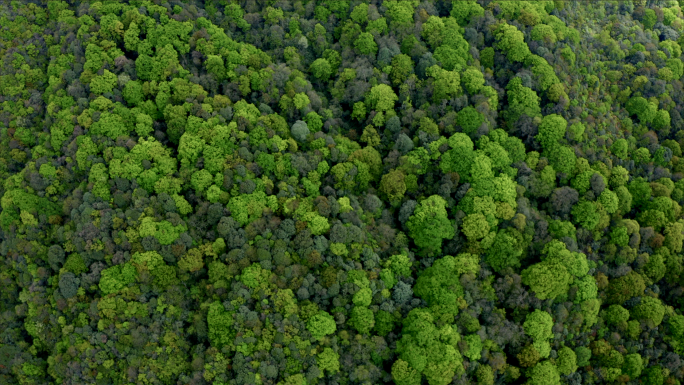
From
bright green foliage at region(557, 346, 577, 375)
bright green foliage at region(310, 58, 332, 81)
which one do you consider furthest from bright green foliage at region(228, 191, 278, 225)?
bright green foliage at region(557, 346, 577, 375)

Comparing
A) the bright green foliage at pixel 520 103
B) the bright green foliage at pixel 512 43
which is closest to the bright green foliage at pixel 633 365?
the bright green foliage at pixel 520 103

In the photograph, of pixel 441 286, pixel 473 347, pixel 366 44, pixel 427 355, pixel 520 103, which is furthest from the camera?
pixel 366 44

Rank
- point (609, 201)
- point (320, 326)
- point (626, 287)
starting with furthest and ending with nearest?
point (609, 201), point (626, 287), point (320, 326)

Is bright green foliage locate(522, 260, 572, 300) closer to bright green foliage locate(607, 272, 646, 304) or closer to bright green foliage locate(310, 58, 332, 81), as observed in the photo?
bright green foliage locate(607, 272, 646, 304)

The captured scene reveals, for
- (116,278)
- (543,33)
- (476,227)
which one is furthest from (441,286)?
(543,33)

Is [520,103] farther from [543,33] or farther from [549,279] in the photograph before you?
[549,279]
